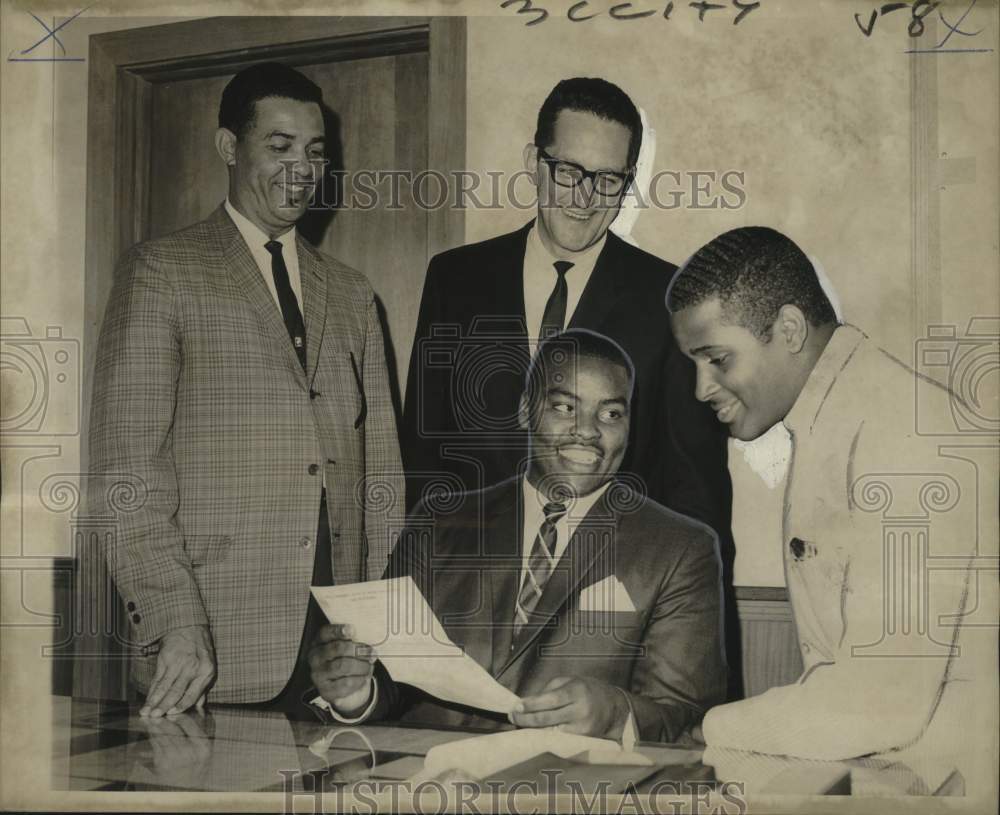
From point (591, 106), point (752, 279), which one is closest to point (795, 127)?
point (752, 279)

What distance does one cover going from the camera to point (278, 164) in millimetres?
3312

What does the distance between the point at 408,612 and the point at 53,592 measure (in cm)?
107

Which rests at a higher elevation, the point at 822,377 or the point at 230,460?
the point at 822,377

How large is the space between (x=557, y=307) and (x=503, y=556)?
0.75 meters

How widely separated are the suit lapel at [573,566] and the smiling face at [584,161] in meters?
0.86

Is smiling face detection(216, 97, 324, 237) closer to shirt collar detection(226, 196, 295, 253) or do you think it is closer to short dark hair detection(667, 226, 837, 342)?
shirt collar detection(226, 196, 295, 253)

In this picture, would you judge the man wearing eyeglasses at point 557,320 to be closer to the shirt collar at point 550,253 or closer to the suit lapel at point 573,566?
the shirt collar at point 550,253

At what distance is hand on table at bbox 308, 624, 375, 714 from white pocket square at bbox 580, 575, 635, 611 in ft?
2.12

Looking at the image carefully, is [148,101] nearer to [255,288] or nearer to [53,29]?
[53,29]

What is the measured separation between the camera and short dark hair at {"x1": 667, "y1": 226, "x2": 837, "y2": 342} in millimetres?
3258

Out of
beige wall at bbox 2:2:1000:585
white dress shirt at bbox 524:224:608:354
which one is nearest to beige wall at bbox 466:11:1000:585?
beige wall at bbox 2:2:1000:585

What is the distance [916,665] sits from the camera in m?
3.26

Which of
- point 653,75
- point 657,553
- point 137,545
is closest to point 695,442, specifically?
point 657,553

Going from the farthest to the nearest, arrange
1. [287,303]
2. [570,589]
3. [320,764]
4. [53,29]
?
[53,29] < [287,303] < [570,589] < [320,764]
